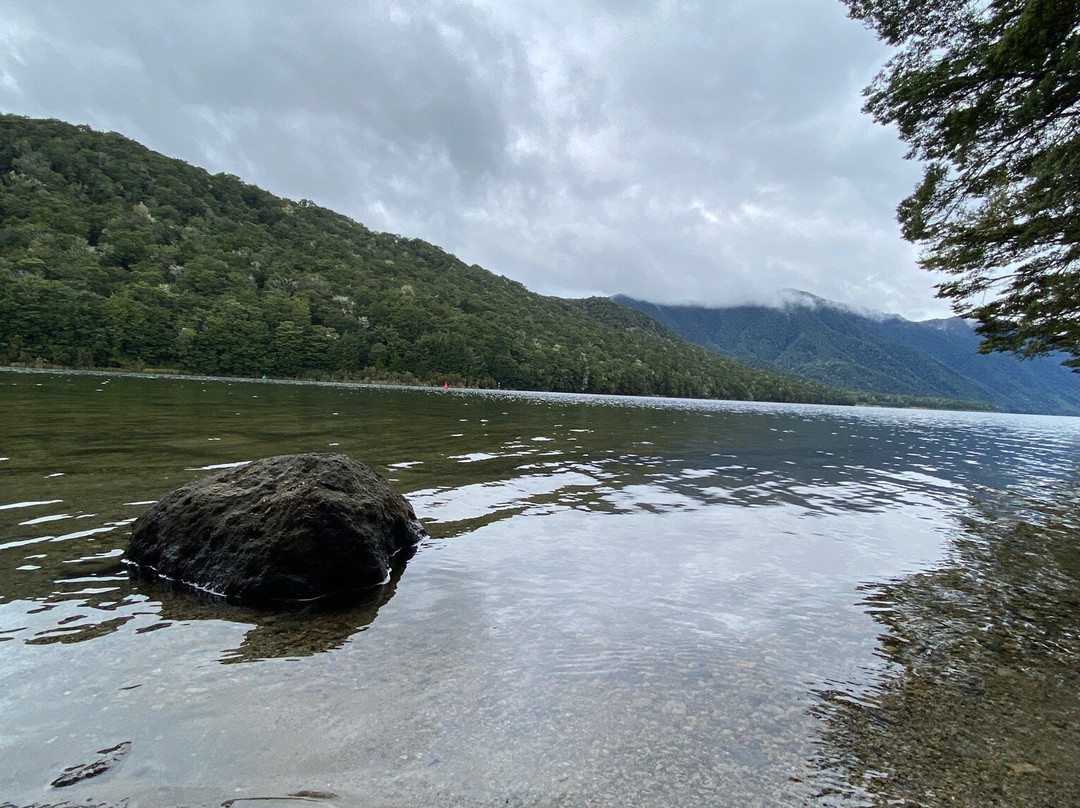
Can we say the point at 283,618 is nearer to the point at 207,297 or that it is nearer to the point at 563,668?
the point at 563,668

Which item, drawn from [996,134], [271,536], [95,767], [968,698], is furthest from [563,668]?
[996,134]

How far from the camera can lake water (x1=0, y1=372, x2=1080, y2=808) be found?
3.48m

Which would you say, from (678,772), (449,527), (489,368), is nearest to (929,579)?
(678,772)

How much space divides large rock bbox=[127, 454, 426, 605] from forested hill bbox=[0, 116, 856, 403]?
113 meters

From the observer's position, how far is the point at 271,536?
7.09 m

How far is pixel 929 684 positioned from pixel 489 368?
486 ft

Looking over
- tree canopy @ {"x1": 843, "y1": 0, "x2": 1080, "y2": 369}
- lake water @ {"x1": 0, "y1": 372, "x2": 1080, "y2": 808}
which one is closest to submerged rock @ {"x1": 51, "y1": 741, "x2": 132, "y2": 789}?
lake water @ {"x1": 0, "y1": 372, "x2": 1080, "y2": 808}

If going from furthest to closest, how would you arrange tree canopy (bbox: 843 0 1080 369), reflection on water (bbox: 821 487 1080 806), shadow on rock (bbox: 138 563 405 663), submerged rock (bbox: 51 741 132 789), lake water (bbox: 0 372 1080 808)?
1. tree canopy (bbox: 843 0 1080 369)
2. shadow on rock (bbox: 138 563 405 663)
3. reflection on water (bbox: 821 487 1080 806)
4. lake water (bbox: 0 372 1080 808)
5. submerged rock (bbox: 51 741 132 789)

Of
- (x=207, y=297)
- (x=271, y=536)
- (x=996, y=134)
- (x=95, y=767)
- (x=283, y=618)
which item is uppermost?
(x=207, y=297)

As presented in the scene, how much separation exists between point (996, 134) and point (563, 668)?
18.2 meters

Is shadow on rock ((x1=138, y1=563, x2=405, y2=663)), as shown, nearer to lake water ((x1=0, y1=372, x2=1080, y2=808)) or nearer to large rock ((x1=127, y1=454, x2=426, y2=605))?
lake water ((x1=0, y1=372, x2=1080, y2=808))

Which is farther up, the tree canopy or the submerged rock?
the tree canopy

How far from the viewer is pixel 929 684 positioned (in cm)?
505

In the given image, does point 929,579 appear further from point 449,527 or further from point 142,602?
point 142,602
